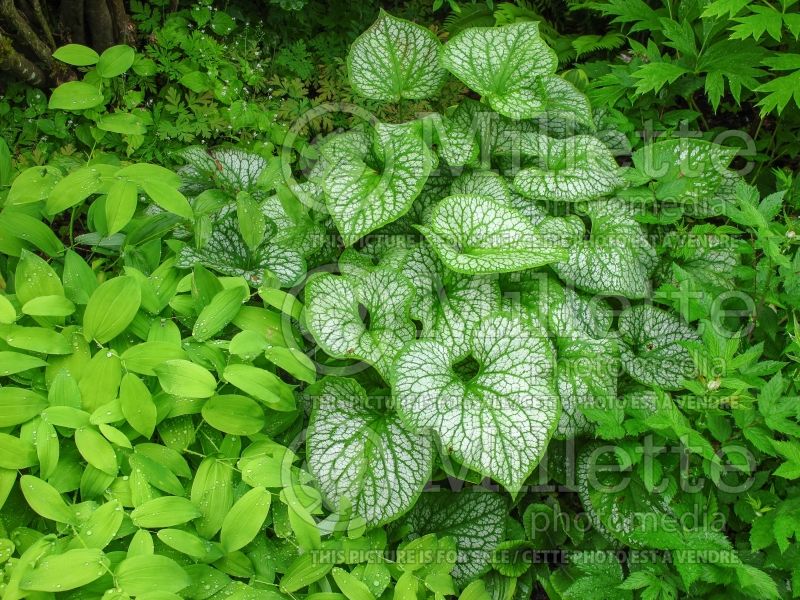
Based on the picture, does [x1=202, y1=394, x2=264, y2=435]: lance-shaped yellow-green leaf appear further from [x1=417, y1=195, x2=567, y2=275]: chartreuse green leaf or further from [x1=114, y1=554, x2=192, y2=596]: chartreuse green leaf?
[x1=417, y1=195, x2=567, y2=275]: chartreuse green leaf

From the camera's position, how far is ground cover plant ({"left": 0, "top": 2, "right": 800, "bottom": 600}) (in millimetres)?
1662

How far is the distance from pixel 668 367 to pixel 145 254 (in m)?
1.66

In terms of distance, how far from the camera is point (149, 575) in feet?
4.98

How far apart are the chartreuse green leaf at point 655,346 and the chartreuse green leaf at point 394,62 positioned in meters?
1.03

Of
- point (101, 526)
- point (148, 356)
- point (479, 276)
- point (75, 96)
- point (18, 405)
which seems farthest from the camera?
point (75, 96)

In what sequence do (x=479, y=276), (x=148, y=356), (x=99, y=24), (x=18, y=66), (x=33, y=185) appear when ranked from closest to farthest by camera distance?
1. (x=148, y=356)
2. (x=479, y=276)
3. (x=33, y=185)
4. (x=18, y=66)
5. (x=99, y=24)

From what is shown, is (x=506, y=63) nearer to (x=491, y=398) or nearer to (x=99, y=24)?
(x=491, y=398)

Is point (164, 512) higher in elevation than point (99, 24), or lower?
lower

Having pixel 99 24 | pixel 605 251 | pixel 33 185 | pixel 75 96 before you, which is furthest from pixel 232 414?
pixel 99 24

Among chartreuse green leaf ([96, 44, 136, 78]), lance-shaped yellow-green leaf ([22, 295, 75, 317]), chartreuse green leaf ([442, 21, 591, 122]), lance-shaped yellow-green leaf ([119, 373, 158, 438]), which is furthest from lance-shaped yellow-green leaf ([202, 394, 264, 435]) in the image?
chartreuse green leaf ([96, 44, 136, 78])

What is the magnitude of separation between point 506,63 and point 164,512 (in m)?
1.76

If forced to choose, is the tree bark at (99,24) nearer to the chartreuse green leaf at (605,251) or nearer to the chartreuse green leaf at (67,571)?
the chartreuse green leaf at (605,251)

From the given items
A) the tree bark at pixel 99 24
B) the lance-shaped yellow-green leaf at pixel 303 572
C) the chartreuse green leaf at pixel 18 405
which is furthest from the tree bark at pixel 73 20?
the lance-shaped yellow-green leaf at pixel 303 572

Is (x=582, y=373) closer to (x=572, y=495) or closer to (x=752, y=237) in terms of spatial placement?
(x=572, y=495)
